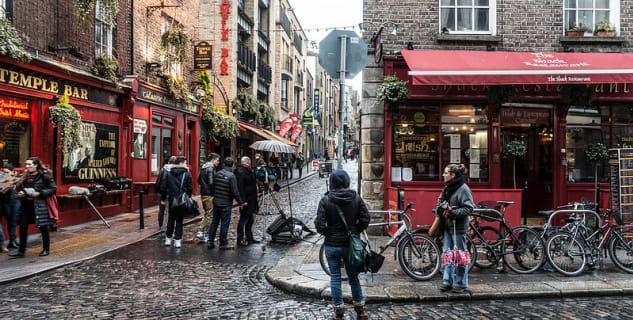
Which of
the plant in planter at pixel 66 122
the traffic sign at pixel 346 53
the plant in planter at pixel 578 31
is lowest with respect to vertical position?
the plant in planter at pixel 66 122

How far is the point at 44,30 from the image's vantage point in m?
10.2

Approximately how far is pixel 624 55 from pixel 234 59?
18120 mm

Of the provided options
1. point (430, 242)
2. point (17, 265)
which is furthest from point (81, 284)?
point (430, 242)

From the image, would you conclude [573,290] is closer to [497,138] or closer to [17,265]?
[497,138]

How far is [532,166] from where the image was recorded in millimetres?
11312

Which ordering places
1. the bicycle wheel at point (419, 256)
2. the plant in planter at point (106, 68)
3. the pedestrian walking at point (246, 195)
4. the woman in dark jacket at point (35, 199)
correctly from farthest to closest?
the plant in planter at point (106, 68) → the pedestrian walking at point (246, 195) → the woman in dark jacket at point (35, 199) → the bicycle wheel at point (419, 256)

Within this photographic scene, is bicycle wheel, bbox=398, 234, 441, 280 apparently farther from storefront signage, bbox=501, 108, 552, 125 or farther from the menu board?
storefront signage, bbox=501, 108, 552, 125

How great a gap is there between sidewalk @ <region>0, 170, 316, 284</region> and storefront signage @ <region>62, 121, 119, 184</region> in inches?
42.8

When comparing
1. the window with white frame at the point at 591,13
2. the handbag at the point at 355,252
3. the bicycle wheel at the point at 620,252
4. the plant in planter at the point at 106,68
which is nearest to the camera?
the handbag at the point at 355,252

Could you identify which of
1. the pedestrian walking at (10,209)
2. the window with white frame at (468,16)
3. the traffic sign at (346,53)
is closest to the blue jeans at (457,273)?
the traffic sign at (346,53)

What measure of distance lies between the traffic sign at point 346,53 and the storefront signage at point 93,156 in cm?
778

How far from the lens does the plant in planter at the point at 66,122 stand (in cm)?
1018

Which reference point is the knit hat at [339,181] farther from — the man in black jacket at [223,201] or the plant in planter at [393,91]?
the plant in planter at [393,91]

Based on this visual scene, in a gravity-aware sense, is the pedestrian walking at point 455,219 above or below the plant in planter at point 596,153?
below
